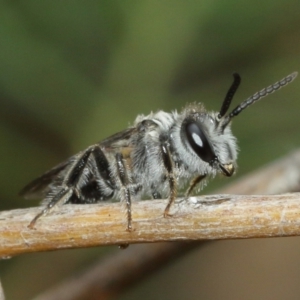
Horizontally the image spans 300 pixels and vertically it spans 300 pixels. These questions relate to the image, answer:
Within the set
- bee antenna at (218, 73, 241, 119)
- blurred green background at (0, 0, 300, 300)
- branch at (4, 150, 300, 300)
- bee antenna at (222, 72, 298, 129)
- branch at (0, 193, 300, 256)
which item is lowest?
branch at (0, 193, 300, 256)

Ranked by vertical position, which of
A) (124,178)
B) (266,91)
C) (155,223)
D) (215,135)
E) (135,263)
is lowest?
(155,223)

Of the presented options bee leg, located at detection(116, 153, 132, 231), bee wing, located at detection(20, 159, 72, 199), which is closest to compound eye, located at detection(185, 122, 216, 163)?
bee leg, located at detection(116, 153, 132, 231)

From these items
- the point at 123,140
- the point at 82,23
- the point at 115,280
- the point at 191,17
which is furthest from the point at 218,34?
the point at 115,280

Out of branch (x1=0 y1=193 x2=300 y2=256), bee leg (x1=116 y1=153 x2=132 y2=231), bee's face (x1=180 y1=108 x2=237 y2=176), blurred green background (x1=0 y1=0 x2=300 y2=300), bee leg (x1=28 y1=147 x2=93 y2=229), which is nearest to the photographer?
branch (x1=0 y1=193 x2=300 y2=256)

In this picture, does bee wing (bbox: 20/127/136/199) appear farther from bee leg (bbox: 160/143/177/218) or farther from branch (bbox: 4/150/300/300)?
branch (bbox: 4/150/300/300)

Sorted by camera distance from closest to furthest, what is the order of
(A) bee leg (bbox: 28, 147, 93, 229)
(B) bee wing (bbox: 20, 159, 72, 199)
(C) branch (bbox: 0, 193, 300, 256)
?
(C) branch (bbox: 0, 193, 300, 256) → (A) bee leg (bbox: 28, 147, 93, 229) → (B) bee wing (bbox: 20, 159, 72, 199)

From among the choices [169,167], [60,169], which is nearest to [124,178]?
[169,167]

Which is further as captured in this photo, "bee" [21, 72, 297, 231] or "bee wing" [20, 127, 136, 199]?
"bee wing" [20, 127, 136, 199]

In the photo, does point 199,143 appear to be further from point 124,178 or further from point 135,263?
point 135,263
